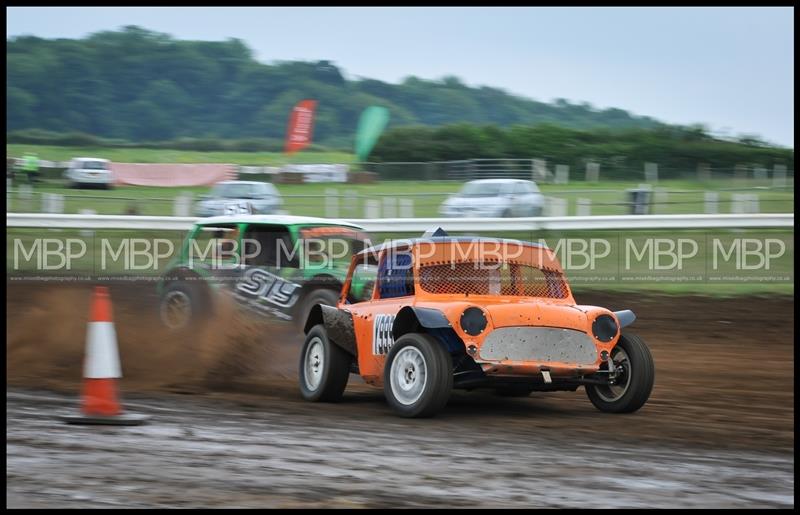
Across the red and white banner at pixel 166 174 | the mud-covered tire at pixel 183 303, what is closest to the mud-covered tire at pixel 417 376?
the mud-covered tire at pixel 183 303

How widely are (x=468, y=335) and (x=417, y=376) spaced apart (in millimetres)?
480

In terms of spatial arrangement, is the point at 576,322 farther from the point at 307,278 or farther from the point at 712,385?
the point at 307,278

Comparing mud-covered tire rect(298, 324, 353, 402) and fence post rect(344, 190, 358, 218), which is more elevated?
fence post rect(344, 190, 358, 218)

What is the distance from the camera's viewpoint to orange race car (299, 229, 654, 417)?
7977mm

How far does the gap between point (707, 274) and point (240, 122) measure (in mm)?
32201

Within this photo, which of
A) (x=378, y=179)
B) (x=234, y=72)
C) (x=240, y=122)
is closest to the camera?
(x=378, y=179)

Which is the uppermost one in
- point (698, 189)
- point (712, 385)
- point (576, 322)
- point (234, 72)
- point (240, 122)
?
point (234, 72)

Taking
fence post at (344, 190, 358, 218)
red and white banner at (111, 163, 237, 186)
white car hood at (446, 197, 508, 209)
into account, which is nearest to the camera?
fence post at (344, 190, 358, 218)

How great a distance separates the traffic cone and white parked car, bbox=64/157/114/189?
59.0 feet

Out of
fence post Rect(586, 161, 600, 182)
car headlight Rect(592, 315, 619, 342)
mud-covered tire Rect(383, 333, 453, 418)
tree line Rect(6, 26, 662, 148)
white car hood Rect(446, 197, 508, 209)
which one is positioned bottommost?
mud-covered tire Rect(383, 333, 453, 418)

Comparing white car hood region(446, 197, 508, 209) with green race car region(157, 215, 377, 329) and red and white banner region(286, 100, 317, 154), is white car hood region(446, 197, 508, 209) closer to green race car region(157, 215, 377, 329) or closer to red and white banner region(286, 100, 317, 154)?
red and white banner region(286, 100, 317, 154)

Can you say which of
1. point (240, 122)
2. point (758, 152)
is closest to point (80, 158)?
point (758, 152)

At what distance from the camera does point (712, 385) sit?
10430 mm

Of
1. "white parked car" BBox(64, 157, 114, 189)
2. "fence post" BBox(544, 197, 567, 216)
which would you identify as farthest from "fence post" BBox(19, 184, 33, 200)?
"fence post" BBox(544, 197, 567, 216)
